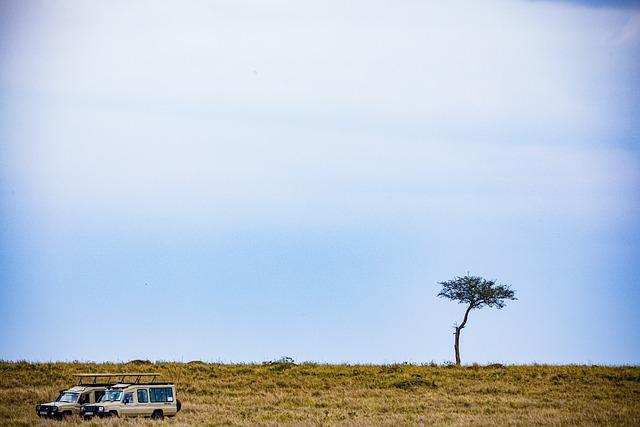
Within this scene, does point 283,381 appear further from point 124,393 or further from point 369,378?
point 124,393

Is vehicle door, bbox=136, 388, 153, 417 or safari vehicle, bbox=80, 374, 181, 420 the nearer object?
safari vehicle, bbox=80, 374, 181, 420

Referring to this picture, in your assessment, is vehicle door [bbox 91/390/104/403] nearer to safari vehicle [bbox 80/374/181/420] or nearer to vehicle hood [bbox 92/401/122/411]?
safari vehicle [bbox 80/374/181/420]

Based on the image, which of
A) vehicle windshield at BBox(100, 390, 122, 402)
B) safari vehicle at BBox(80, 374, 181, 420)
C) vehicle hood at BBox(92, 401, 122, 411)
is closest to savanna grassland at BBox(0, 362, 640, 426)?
safari vehicle at BBox(80, 374, 181, 420)

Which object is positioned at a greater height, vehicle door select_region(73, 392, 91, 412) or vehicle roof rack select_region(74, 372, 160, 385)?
vehicle roof rack select_region(74, 372, 160, 385)

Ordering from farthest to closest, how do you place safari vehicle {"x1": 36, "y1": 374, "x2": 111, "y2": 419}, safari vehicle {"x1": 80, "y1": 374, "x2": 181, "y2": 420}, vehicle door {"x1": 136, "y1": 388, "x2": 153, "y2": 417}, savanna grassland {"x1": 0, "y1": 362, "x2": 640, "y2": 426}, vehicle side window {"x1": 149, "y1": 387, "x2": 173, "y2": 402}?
savanna grassland {"x1": 0, "y1": 362, "x2": 640, "y2": 426} → vehicle side window {"x1": 149, "y1": 387, "x2": 173, "y2": 402} → vehicle door {"x1": 136, "y1": 388, "x2": 153, "y2": 417} → safari vehicle {"x1": 36, "y1": 374, "x2": 111, "y2": 419} → safari vehicle {"x1": 80, "y1": 374, "x2": 181, "y2": 420}

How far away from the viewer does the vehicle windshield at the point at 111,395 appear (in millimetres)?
38219

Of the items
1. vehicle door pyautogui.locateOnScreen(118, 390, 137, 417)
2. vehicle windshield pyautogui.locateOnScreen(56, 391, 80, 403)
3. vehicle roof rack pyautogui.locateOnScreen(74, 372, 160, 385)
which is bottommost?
vehicle door pyautogui.locateOnScreen(118, 390, 137, 417)

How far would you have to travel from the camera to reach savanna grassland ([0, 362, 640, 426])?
41.0 metres

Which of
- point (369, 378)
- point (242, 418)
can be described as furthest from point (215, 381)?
point (242, 418)

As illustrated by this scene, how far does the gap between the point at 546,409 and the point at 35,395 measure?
960 inches

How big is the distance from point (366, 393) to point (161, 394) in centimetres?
1401

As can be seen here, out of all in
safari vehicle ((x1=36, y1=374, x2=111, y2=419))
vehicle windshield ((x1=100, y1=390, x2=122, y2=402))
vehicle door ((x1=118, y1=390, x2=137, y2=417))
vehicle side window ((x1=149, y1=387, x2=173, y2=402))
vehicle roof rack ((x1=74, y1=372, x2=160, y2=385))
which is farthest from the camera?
vehicle roof rack ((x1=74, y1=372, x2=160, y2=385))

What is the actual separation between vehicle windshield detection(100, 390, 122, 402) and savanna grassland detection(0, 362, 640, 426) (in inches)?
64.3

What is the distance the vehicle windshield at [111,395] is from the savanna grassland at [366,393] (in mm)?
1634
